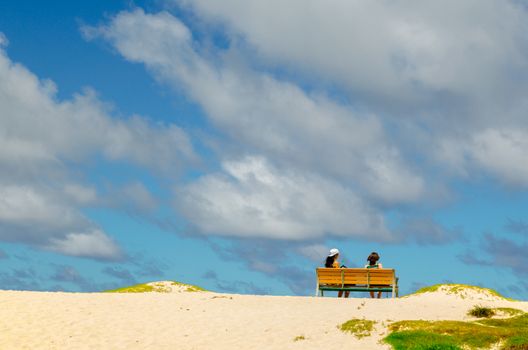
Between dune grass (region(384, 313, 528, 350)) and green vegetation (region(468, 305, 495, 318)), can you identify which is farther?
green vegetation (region(468, 305, 495, 318))

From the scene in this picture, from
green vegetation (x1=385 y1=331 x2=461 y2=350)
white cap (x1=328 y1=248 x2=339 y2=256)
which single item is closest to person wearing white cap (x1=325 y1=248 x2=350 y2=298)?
white cap (x1=328 y1=248 x2=339 y2=256)

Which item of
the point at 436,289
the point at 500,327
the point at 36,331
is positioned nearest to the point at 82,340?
the point at 36,331

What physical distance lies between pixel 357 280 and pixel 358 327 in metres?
8.12

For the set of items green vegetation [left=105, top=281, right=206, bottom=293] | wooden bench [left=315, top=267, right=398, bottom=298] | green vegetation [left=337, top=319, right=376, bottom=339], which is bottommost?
green vegetation [left=337, top=319, right=376, bottom=339]

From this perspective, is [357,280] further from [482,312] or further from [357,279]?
[482,312]

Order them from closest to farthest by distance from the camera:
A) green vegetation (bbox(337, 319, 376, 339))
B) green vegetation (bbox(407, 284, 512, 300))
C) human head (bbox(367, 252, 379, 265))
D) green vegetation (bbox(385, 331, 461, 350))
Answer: green vegetation (bbox(385, 331, 461, 350)) → green vegetation (bbox(337, 319, 376, 339)) → human head (bbox(367, 252, 379, 265)) → green vegetation (bbox(407, 284, 512, 300))

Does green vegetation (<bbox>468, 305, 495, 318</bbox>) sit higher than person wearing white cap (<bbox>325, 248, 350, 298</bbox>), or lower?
lower

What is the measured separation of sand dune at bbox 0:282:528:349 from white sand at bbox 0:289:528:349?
27 mm

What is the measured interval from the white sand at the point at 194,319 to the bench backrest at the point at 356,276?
4.93 feet

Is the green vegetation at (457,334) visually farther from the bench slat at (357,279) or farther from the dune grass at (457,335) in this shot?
the bench slat at (357,279)

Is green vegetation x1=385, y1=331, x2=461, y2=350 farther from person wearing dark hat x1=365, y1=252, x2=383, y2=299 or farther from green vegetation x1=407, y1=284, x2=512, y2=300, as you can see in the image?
green vegetation x1=407, y1=284, x2=512, y2=300

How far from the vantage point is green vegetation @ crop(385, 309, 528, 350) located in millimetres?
17375

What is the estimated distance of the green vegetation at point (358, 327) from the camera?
19.6 meters

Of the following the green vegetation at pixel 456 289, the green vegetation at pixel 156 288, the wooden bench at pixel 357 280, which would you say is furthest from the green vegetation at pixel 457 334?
the green vegetation at pixel 156 288
